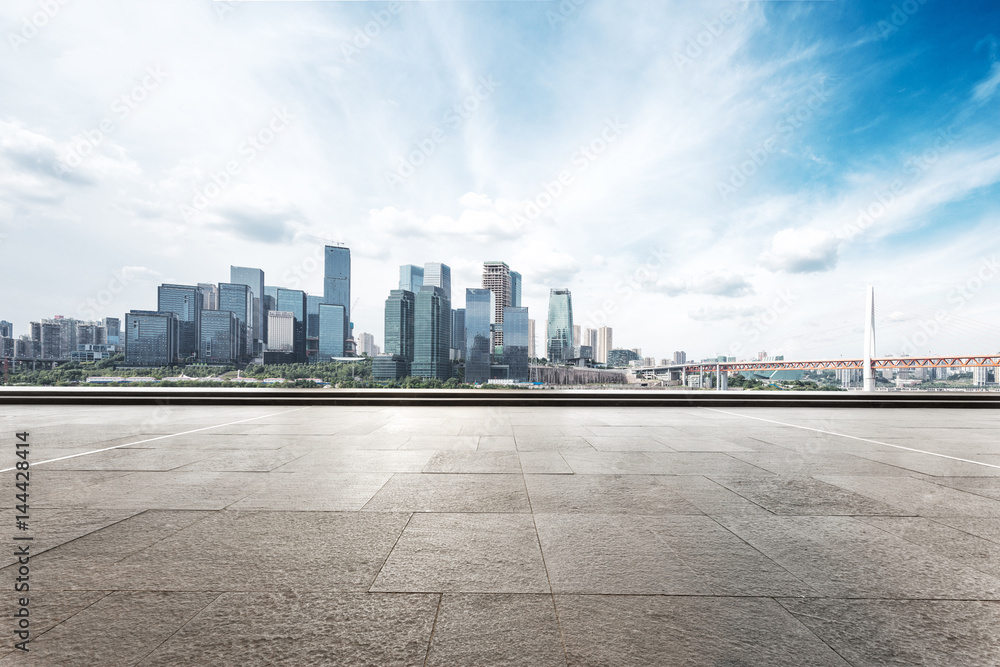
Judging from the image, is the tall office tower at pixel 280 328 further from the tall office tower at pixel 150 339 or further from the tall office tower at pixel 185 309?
the tall office tower at pixel 150 339

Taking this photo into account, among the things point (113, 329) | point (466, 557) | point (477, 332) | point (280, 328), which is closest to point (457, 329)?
point (477, 332)

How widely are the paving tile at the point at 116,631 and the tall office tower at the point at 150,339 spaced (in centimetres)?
4930

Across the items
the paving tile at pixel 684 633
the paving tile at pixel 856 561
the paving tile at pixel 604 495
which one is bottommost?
the paving tile at pixel 604 495

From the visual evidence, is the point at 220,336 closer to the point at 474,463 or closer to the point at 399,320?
the point at 399,320

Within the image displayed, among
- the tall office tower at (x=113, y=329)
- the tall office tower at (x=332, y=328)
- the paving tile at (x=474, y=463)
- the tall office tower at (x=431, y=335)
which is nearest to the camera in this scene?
the paving tile at (x=474, y=463)

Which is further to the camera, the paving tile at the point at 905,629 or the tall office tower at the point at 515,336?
the tall office tower at the point at 515,336

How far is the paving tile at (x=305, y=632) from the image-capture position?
7.83 feet

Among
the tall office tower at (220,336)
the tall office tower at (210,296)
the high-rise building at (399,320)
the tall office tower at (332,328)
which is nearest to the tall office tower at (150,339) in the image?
the tall office tower at (220,336)

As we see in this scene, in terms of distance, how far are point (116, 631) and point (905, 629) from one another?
4.65 meters

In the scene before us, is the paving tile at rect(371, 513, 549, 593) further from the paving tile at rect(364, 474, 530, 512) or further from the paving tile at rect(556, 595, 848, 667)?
the paving tile at rect(556, 595, 848, 667)

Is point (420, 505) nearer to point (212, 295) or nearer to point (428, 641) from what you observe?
point (428, 641)

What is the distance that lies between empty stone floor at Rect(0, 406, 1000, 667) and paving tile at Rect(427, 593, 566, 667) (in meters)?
0.01

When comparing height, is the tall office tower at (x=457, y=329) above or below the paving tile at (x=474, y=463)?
above

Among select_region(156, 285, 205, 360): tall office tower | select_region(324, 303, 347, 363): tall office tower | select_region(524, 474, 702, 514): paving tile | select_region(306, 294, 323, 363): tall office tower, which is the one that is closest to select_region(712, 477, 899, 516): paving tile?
select_region(524, 474, 702, 514): paving tile
